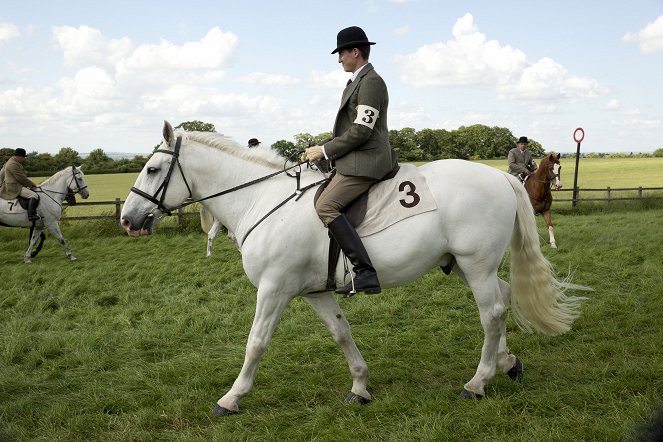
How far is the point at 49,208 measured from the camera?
42.6 feet

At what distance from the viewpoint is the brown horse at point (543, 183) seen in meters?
13.7

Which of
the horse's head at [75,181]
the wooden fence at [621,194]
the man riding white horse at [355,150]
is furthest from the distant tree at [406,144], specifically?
the man riding white horse at [355,150]

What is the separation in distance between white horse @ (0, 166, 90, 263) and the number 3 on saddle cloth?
9.79 meters

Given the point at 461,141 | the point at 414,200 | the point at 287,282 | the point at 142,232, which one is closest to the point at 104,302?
the point at 142,232

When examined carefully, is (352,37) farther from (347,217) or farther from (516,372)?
(516,372)

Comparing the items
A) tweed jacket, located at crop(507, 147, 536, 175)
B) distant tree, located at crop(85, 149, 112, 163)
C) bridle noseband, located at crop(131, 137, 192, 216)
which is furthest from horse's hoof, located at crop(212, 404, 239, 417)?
distant tree, located at crop(85, 149, 112, 163)

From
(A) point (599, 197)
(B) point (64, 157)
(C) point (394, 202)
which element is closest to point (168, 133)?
(C) point (394, 202)

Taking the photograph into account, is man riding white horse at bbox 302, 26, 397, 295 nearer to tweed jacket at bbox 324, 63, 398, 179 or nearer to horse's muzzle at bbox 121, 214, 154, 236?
tweed jacket at bbox 324, 63, 398, 179

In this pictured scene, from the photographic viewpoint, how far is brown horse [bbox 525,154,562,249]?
1373 centimetres

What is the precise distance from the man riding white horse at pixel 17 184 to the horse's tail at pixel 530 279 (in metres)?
11.2

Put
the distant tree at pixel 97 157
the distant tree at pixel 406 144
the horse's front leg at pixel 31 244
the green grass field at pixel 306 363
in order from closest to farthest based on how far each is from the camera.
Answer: the green grass field at pixel 306 363
the horse's front leg at pixel 31 244
the distant tree at pixel 406 144
the distant tree at pixel 97 157

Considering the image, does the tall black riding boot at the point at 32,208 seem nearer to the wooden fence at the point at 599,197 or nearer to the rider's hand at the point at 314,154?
the wooden fence at the point at 599,197

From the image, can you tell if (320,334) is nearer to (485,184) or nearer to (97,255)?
(485,184)

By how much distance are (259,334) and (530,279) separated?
7.71 ft
